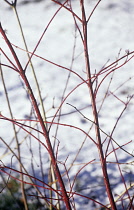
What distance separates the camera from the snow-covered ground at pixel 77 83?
210 cm

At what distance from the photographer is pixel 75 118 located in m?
2.35

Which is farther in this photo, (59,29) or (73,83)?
(59,29)

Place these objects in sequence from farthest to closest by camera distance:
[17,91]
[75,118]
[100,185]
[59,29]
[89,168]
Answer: [59,29] < [17,91] < [75,118] < [89,168] < [100,185]

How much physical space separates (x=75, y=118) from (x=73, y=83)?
395mm

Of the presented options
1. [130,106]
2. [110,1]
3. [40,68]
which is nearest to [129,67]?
[130,106]

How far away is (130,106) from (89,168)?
0.69m

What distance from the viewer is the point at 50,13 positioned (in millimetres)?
3188

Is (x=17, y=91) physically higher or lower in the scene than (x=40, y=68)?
lower

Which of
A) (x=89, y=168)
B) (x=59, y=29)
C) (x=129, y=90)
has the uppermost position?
(x=59, y=29)

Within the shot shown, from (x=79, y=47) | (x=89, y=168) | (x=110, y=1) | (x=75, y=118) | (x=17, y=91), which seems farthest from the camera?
(x=110, y=1)

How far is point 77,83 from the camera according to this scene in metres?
2.56

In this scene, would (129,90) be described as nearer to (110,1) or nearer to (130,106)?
(130,106)

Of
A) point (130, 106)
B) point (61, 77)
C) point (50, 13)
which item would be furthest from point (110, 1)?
point (130, 106)

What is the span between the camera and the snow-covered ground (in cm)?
210
